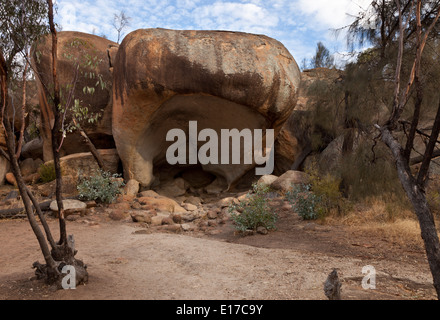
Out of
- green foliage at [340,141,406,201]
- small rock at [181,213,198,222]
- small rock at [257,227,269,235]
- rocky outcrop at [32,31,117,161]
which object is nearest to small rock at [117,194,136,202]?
small rock at [181,213,198,222]

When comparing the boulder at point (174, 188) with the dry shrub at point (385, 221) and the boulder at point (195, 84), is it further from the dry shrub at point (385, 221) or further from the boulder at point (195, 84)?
the dry shrub at point (385, 221)

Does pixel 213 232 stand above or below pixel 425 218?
below

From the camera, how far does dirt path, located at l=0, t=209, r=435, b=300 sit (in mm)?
3562

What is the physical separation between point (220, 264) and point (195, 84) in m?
5.27

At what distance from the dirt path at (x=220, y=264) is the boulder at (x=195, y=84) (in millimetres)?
3413

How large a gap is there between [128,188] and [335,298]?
25.6ft

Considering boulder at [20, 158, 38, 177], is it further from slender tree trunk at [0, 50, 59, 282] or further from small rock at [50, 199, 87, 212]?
slender tree trunk at [0, 50, 59, 282]

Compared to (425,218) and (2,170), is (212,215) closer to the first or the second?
(425,218)

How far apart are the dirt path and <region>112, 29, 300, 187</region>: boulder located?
3.41 metres

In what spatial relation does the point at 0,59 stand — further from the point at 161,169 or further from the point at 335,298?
the point at 161,169

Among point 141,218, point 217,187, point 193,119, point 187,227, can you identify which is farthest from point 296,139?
point 141,218

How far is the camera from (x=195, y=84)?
352 inches

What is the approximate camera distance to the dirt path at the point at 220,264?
356 centimetres

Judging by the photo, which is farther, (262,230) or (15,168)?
(262,230)
